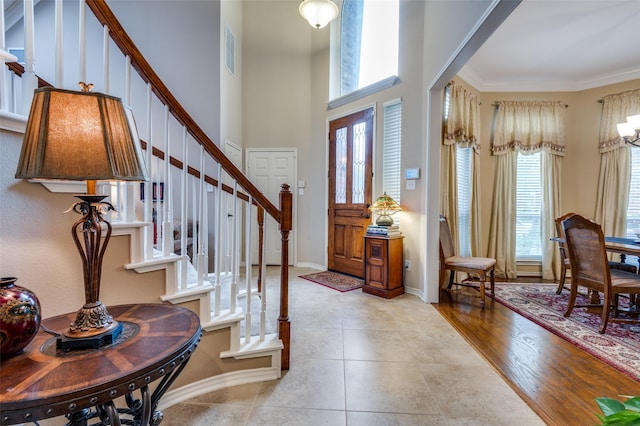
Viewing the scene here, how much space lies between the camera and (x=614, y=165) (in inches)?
160

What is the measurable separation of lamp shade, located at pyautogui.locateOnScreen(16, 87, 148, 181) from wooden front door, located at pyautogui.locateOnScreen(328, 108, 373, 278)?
3456 mm

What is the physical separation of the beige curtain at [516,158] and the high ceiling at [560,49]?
39 cm

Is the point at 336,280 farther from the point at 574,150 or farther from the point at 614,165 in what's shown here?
the point at 614,165

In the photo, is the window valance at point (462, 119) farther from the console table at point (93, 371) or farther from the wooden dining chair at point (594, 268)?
the console table at point (93, 371)

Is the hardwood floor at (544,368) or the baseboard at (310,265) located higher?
the baseboard at (310,265)

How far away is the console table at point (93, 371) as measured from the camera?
655 millimetres

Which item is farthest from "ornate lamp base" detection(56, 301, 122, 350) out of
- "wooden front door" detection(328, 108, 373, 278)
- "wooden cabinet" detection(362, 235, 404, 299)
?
"wooden front door" detection(328, 108, 373, 278)

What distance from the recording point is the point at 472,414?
153cm

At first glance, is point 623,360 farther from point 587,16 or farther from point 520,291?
point 587,16

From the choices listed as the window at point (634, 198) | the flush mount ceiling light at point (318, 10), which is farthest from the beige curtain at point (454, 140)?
the window at point (634, 198)

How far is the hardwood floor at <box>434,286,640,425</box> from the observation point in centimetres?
160

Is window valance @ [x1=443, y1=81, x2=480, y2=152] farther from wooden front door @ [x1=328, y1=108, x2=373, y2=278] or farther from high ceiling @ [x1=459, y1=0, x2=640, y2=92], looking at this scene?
wooden front door @ [x1=328, y1=108, x2=373, y2=278]

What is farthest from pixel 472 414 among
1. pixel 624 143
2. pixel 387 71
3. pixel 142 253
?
pixel 624 143

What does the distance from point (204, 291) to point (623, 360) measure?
2.98 metres
